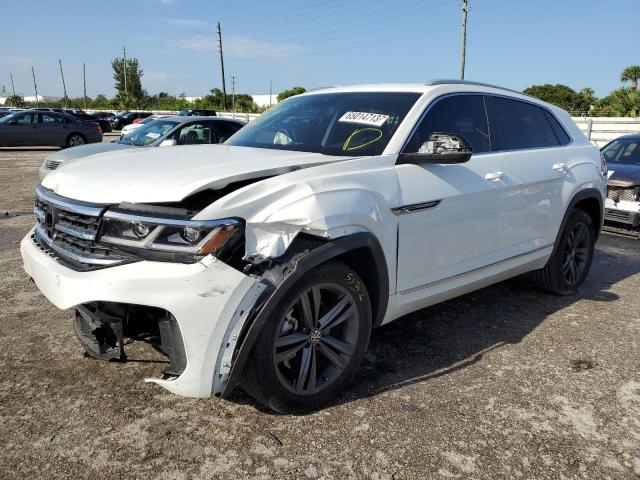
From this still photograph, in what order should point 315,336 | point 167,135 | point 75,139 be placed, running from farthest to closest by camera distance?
point 75,139 < point 167,135 < point 315,336

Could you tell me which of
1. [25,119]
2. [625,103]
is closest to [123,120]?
[25,119]

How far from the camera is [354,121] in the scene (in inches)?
143

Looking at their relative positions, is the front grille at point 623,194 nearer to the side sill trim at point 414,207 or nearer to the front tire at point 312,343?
the side sill trim at point 414,207

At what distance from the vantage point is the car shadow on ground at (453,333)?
335 centimetres

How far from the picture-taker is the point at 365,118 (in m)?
3.61

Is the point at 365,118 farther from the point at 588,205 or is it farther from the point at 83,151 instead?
the point at 83,151

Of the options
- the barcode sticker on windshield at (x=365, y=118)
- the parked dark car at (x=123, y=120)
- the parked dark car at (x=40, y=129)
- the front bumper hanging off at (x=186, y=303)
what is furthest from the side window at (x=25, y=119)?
the front bumper hanging off at (x=186, y=303)

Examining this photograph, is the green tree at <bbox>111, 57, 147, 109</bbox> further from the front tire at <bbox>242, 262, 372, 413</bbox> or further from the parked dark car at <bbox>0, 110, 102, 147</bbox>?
the front tire at <bbox>242, 262, 372, 413</bbox>

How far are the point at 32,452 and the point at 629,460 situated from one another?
107 inches

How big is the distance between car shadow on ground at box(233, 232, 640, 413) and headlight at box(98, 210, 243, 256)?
1.01 meters

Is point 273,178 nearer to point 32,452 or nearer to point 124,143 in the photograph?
point 32,452

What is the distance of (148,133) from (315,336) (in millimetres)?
8353

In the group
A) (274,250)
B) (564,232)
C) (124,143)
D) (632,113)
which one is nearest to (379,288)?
(274,250)

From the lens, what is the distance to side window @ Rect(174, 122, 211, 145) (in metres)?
9.76
